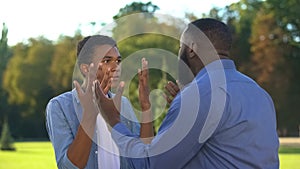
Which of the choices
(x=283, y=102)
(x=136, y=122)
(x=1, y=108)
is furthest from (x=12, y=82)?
(x=136, y=122)

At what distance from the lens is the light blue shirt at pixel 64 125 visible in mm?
3032

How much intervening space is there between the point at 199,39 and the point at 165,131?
1.50ft

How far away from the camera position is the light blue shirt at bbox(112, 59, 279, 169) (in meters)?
2.54

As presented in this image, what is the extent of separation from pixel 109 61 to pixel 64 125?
418mm

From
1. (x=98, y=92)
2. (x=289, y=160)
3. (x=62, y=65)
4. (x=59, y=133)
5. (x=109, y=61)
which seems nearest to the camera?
(x=98, y=92)

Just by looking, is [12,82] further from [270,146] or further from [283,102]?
[270,146]

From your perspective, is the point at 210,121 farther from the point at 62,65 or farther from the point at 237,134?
the point at 62,65

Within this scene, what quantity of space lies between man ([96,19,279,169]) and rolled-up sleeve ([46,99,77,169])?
1.24ft

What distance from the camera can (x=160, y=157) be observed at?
8.43ft

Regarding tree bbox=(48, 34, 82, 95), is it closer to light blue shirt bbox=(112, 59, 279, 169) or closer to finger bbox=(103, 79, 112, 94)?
finger bbox=(103, 79, 112, 94)

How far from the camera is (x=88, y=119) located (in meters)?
2.84

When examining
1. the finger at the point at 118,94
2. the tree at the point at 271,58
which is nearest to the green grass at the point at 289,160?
the tree at the point at 271,58

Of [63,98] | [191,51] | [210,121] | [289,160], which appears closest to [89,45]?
[63,98]

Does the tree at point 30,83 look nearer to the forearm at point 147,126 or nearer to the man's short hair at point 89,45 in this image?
the man's short hair at point 89,45
